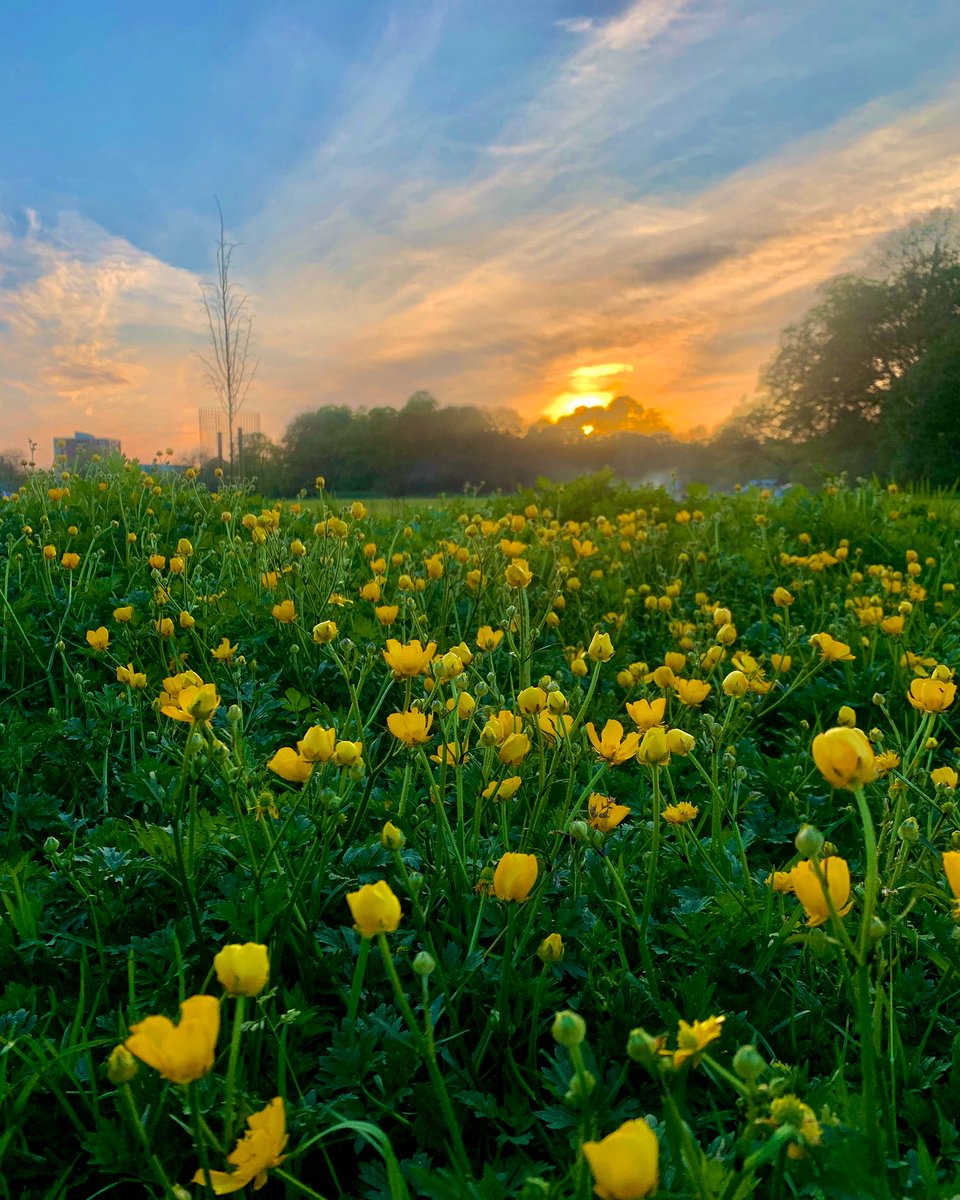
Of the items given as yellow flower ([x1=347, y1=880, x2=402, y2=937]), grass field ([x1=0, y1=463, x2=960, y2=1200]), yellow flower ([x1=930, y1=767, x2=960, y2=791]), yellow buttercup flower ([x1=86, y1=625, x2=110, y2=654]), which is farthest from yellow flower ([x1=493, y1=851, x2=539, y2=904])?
yellow buttercup flower ([x1=86, y1=625, x2=110, y2=654])

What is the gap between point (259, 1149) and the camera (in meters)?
0.97

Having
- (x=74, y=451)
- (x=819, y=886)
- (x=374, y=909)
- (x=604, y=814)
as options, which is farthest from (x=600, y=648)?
(x=74, y=451)

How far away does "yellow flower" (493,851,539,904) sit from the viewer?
1.18m

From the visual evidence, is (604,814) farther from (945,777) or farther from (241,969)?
(241,969)

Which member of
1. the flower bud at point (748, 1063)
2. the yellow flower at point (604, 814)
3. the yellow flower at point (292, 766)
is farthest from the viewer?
the yellow flower at point (604, 814)

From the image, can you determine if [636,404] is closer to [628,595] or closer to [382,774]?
[628,595]

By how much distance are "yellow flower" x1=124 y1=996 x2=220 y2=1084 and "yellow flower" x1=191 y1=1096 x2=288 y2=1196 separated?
0.18m

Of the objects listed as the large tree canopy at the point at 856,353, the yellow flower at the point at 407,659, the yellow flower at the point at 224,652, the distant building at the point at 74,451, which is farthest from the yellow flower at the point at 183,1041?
the large tree canopy at the point at 856,353

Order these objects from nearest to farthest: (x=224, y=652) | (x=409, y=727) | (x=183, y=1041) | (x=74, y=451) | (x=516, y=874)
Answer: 1. (x=183, y=1041)
2. (x=516, y=874)
3. (x=409, y=727)
4. (x=224, y=652)
5. (x=74, y=451)

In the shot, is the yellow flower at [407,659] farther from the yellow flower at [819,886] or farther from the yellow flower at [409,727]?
the yellow flower at [819,886]

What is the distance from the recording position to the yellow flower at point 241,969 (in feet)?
2.85

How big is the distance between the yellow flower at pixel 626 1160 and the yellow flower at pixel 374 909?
0.30 meters

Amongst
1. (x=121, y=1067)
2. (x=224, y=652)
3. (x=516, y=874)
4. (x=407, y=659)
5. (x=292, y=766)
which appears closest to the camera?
(x=121, y=1067)

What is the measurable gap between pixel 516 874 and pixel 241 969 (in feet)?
1.39
